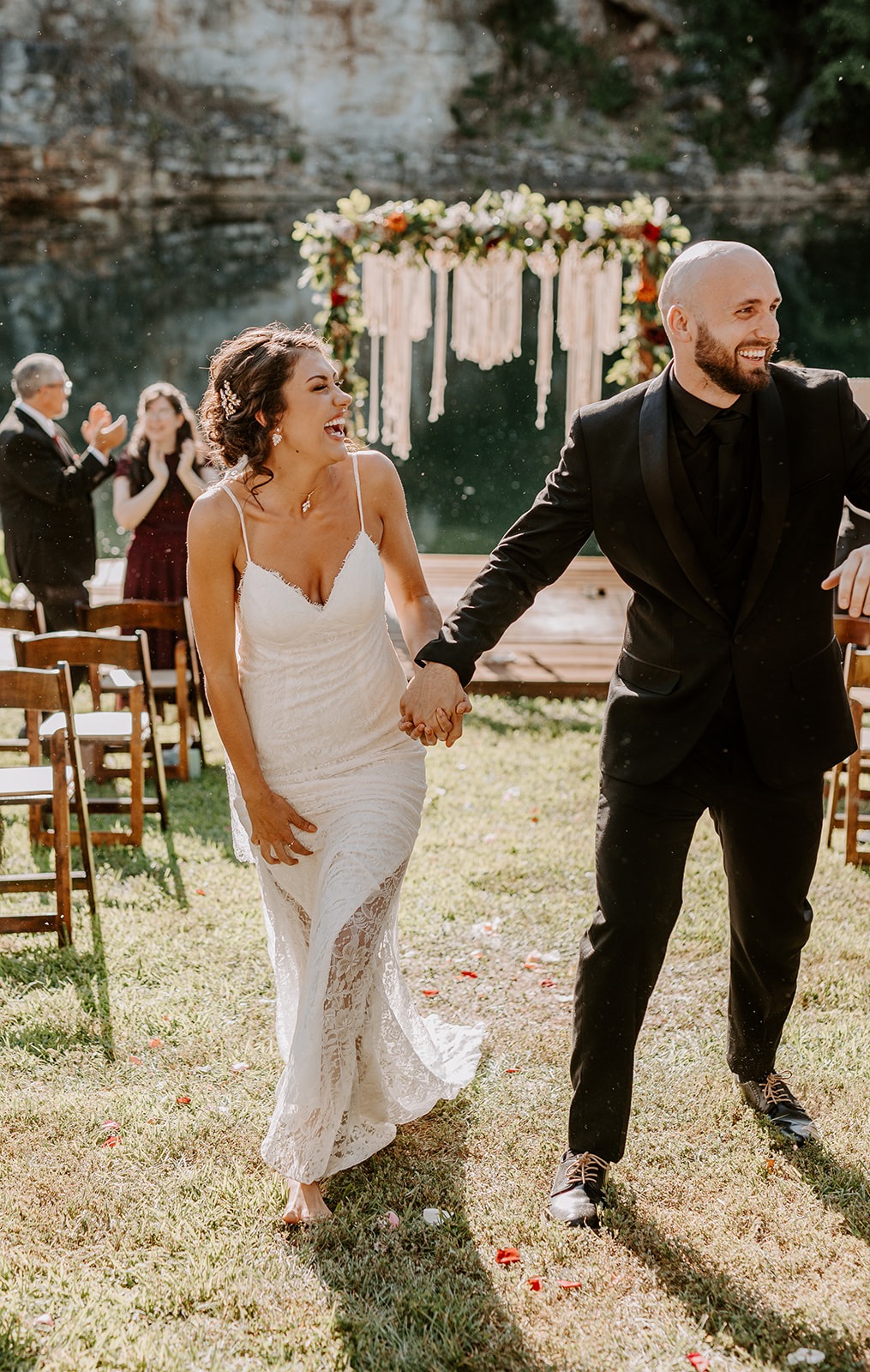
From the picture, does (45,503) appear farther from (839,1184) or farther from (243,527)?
(839,1184)

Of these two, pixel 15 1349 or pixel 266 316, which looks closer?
pixel 15 1349

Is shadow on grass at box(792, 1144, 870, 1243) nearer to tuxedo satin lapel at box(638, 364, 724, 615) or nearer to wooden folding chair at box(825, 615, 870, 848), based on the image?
tuxedo satin lapel at box(638, 364, 724, 615)

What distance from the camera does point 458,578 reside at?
1090cm

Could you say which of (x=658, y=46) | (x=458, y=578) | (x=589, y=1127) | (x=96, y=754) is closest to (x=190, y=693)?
(x=96, y=754)

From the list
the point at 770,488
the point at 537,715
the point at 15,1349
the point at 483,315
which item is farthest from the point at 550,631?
the point at 15,1349

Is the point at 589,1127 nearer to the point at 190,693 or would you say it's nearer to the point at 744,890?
the point at 744,890

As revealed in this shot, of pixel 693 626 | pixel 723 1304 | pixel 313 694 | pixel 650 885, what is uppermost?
pixel 693 626

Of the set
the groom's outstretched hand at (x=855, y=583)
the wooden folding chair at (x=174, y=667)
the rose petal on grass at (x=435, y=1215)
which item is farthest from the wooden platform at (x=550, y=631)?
the groom's outstretched hand at (x=855, y=583)

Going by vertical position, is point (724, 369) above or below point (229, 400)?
above

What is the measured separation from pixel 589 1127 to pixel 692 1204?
0.30m

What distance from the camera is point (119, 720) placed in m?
5.67

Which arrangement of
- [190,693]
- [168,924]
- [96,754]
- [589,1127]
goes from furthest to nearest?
[190,693], [96,754], [168,924], [589,1127]

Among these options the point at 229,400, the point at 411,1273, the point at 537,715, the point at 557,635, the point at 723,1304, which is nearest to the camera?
the point at 723,1304

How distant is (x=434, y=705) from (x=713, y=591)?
634 millimetres
